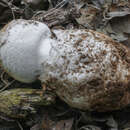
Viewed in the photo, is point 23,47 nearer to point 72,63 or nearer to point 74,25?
point 72,63

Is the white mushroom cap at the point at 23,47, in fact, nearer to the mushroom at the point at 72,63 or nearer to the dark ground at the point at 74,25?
the mushroom at the point at 72,63

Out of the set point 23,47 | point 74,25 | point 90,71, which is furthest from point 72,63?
point 74,25

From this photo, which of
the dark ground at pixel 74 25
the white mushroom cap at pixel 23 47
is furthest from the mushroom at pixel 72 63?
the dark ground at pixel 74 25

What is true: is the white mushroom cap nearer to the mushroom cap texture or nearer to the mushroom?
the mushroom

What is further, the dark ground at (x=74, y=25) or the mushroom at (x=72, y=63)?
the dark ground at (x=74, y=25)

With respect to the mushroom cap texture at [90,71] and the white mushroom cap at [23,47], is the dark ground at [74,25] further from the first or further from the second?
the white mushroom cap at [23,47]

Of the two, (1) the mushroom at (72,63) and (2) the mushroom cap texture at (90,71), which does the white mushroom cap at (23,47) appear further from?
(2) the mushroom cap texture at (90,71)

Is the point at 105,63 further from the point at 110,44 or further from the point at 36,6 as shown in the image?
the point at 36,6

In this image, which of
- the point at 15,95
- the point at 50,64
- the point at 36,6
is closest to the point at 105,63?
the point at 50,64
